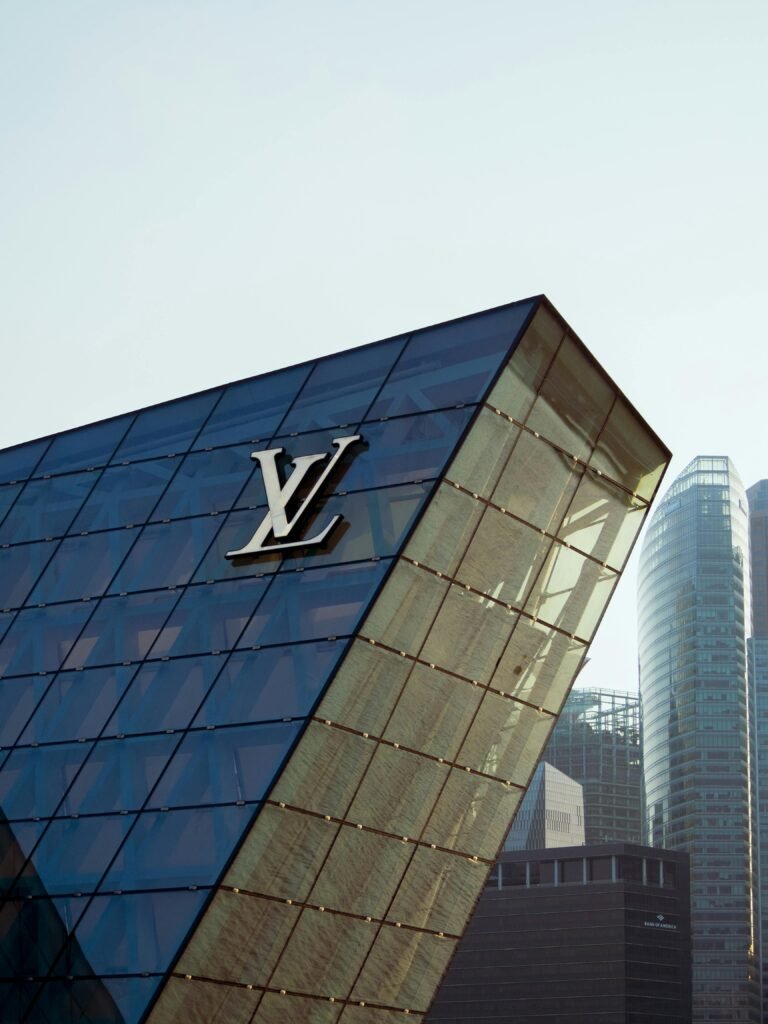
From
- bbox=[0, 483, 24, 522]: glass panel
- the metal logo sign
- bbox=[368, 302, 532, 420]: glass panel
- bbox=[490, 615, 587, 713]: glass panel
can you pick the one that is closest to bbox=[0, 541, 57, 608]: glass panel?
bbox=[0, 483, 24, 522]: glass panel

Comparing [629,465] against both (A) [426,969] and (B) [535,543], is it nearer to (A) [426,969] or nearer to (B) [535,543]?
(B) [535,543]

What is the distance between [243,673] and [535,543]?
657 centimetres

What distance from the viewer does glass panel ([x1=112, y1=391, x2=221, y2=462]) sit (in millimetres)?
Answer: 33000

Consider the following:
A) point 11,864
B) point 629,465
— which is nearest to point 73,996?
point 11,864

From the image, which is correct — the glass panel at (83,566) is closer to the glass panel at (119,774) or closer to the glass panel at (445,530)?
the glass panel at (119,774)

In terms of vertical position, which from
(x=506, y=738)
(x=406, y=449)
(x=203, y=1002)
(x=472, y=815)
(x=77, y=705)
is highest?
(x=406, y=449)

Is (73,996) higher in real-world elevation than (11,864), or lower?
lower

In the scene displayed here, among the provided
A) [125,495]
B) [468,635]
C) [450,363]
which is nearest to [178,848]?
[468,635]

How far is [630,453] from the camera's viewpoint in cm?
3388

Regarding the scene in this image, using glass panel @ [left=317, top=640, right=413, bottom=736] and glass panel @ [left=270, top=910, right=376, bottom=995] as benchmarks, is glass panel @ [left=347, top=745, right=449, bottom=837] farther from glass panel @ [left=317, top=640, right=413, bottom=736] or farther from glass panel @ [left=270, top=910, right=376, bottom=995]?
glass panel @ [left=270, top=910, right=376, bottom=995]

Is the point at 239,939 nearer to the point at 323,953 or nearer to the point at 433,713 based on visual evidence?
the point at 323,953

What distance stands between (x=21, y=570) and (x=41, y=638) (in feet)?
7.21

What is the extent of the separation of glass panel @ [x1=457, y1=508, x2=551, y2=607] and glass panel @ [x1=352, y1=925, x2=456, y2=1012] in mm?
6380

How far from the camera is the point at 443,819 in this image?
31.2m
